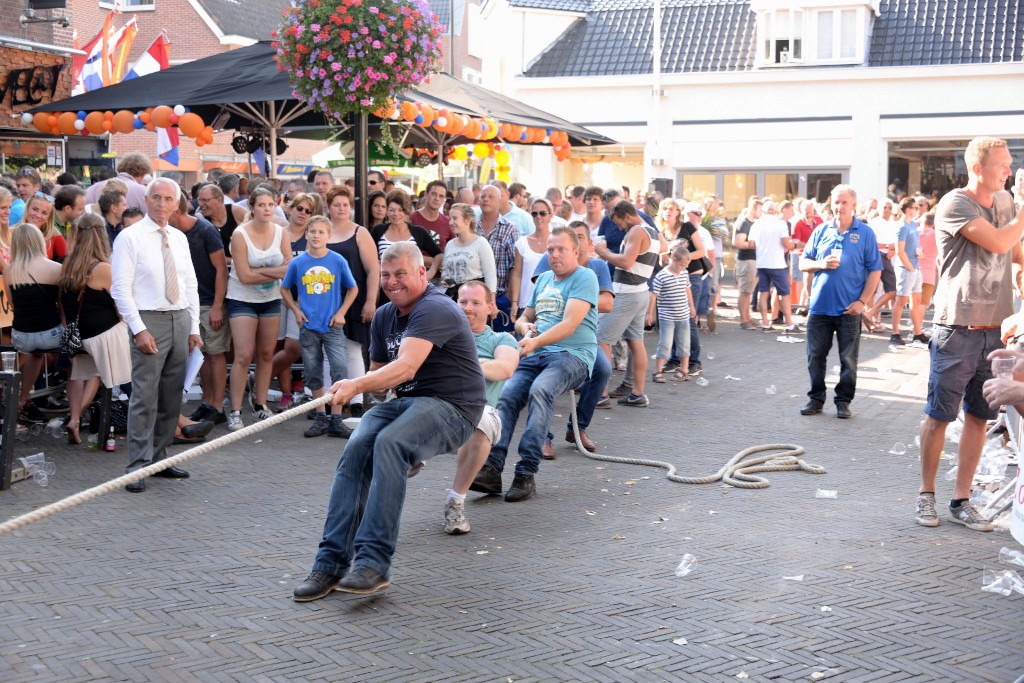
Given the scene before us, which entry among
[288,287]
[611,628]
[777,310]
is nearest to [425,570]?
[611,628]

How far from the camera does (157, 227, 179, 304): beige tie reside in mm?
7570

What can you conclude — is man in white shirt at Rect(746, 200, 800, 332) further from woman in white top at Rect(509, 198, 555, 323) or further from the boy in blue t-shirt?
the boy in blue t-shirt

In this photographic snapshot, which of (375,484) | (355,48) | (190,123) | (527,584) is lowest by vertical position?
(527,584)

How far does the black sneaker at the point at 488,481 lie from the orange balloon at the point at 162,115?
6.95 meters

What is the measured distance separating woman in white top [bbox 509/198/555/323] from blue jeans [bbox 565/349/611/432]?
2.31 m

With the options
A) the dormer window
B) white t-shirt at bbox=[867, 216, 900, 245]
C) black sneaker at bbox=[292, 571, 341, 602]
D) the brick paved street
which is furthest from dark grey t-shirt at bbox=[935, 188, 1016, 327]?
the dormer window

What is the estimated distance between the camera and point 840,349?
10453 mm

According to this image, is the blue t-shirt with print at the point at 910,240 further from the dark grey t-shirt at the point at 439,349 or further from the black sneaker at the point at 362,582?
the black sneaker at the point at 362,582

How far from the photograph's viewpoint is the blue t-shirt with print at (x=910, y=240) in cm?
1576

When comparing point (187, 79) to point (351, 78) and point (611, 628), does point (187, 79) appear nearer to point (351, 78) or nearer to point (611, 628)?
point (351, 78)

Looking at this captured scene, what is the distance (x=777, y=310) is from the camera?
1842 centimetres

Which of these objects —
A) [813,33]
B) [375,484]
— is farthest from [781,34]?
[375,484]

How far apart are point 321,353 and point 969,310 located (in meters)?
5.23

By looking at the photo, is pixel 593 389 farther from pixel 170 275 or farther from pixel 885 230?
pixel 885 230
